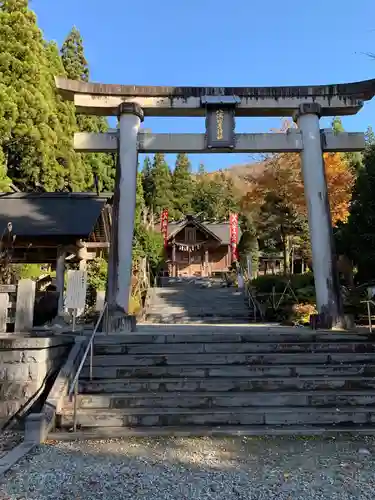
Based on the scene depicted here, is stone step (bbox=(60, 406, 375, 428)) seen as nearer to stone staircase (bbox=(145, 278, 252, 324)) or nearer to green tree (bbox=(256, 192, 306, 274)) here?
stone staircase (bbox=(145, 278, 252, 324))

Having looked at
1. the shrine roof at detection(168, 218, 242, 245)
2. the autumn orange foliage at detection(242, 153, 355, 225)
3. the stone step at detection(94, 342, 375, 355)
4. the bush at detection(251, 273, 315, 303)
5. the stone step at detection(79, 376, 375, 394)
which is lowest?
the stone step at detection(79, 376, 375, 394)

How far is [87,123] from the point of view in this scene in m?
27.1

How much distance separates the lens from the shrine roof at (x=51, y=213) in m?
11.1

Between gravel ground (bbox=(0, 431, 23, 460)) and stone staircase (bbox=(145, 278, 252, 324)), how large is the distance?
9.13 m

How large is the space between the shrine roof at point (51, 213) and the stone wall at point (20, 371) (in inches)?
211

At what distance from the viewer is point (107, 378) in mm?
6145

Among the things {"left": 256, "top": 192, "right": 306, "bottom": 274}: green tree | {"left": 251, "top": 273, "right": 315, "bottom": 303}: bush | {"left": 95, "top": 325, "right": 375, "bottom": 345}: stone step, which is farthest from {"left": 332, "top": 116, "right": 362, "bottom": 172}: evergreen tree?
{"left": 95, "top": 325, "right": 375, "bottom": 345}: stone step

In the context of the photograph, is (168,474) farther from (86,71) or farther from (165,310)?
(86,71)

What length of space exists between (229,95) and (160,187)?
39.8 meters

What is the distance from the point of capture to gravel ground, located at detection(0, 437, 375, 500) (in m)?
3.40

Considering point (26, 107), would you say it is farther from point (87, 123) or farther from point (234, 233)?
point (234, 233)

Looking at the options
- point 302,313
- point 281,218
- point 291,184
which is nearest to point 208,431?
point 302,313

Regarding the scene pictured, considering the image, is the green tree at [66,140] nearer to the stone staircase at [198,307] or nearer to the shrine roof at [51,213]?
the stone staircase at [198,307]

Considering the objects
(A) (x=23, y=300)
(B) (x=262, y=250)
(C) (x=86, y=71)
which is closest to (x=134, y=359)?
(A) (x=23, y=300)
